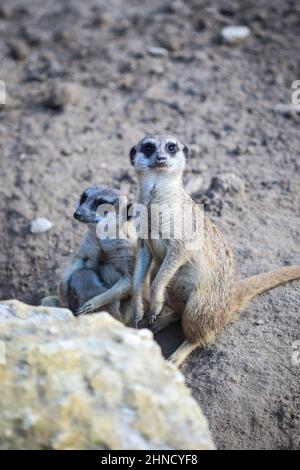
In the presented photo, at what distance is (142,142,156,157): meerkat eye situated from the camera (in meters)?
3.24

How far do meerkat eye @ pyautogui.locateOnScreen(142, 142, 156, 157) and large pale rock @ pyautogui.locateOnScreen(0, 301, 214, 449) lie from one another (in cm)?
115

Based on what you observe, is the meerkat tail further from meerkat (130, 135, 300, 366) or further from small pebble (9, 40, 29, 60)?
small pebble (9, 40, 29, 60)

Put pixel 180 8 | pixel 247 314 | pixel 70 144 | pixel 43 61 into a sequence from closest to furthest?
pixel 247 314 → pixel 70 144 → pixel 43 61 → pixel 180 8

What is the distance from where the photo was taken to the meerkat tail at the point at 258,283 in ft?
11.3

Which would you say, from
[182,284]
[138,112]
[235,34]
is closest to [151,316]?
[182,284]

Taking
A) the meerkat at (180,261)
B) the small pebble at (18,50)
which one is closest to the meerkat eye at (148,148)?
the meerkat at (180,261)

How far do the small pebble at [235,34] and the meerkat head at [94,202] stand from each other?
299cm

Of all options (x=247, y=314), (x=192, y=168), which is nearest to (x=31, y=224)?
(x=192, y=168)

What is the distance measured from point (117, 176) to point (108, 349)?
2.48 meters

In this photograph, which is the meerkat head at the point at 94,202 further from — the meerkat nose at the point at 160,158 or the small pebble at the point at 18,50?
the small pebble at the point at 18,50

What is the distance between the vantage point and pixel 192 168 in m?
4.72

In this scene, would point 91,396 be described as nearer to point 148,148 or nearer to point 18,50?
point 148,148

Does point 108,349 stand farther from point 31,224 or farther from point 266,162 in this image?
point 266,162

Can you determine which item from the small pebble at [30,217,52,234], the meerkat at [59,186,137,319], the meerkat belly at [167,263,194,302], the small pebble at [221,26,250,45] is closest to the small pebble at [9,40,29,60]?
the small pebble at [221,26,250,45]
